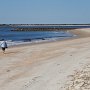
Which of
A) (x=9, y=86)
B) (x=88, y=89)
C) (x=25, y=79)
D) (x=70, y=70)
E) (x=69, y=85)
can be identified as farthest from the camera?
(x=70, y=70)

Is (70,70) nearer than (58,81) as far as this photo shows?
No

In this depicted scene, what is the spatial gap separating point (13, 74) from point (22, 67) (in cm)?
220

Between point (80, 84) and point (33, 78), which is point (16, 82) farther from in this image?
point (80, 84)

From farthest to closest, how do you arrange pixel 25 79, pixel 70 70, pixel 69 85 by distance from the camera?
pixel 70 70 < pixel 25 79 < pixel 69 85

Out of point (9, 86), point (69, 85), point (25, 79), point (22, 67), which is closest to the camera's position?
point (69, 85)

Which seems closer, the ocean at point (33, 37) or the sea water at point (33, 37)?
the sea water at point (33, 37)

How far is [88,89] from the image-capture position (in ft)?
34.9

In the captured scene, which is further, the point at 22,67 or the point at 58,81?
the point at 22,67

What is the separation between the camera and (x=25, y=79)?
1349 centimetres

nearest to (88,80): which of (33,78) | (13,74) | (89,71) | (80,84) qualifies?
(80,84)

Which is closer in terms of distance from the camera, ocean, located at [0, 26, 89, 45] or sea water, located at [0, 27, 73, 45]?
sea water, located at [0, 27, 73, 45]

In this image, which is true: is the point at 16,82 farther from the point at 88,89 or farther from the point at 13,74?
the point at 88,89

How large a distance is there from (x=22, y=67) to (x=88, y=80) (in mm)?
6022

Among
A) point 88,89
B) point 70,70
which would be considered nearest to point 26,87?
point 88,89
